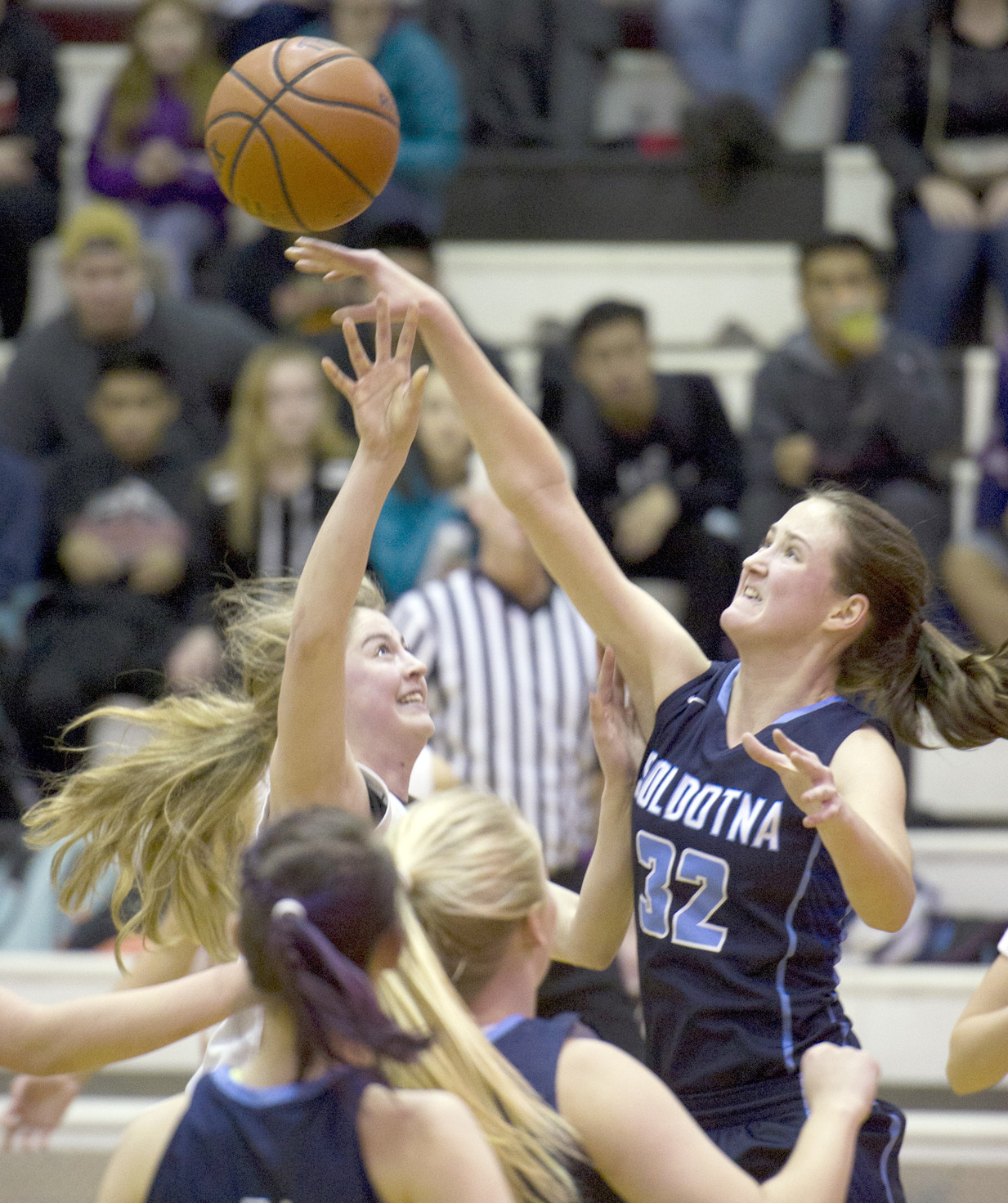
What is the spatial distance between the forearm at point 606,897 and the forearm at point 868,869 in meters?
0.44

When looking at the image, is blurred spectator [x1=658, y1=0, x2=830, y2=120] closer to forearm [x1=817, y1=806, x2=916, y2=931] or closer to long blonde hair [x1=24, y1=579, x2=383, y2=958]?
long blonde hair [x1=24, y1=579, x2=383, y2=958]

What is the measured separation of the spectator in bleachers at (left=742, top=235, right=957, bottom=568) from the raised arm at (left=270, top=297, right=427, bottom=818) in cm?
315

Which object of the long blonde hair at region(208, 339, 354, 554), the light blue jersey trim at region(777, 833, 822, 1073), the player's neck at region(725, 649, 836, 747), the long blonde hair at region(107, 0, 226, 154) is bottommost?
the long blonde hair at region(208, 339, 354, 554)

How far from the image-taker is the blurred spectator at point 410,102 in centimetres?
683

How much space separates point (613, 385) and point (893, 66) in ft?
7.56

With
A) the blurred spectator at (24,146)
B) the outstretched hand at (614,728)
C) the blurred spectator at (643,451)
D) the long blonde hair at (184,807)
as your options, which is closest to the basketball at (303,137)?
the long blonde hair at (184,807)

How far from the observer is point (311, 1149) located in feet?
5.27

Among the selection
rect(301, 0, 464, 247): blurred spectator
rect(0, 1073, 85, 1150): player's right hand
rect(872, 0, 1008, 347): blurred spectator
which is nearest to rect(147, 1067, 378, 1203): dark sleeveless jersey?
rect(0, 1073, 85, 1150): player's right hand

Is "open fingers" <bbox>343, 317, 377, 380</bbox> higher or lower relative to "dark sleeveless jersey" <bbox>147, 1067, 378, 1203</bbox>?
higher

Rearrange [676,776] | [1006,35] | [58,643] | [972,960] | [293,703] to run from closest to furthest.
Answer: [293,703] → [676,776] → [972,960] → [58,643] → [1006,35]

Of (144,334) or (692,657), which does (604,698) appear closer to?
(692,657)

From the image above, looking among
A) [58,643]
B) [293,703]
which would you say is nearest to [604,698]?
[293,703]

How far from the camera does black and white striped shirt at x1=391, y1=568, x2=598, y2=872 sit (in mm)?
4352

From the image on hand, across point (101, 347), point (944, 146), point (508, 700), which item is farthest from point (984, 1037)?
point (944, 146)
